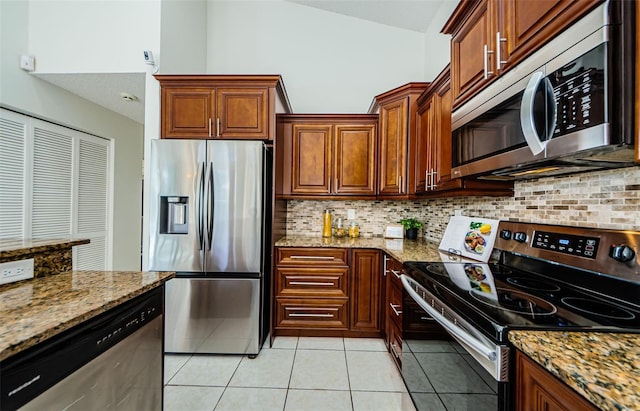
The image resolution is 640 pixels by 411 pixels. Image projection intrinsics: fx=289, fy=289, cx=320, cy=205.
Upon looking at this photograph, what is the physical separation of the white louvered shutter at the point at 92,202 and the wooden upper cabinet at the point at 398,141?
11.3 feet

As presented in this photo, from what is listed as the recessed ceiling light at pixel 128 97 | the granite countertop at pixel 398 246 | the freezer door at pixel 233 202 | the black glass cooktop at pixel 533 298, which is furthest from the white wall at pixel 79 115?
the black glass cooktop at pixel 533 298

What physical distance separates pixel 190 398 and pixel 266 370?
544mm

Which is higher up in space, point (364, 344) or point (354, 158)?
point (354, 158)

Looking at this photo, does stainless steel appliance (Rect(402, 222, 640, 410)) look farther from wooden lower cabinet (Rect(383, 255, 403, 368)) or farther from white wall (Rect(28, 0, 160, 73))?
white wall (Rect(28, 0, 160, 73))

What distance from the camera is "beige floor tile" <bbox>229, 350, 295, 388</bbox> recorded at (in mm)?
2053

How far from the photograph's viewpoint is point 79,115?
10.7ft

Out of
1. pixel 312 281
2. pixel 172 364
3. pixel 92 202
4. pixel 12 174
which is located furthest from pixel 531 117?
pixel 92 202

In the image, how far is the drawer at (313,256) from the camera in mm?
2703

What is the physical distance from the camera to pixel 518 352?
0.81 meters

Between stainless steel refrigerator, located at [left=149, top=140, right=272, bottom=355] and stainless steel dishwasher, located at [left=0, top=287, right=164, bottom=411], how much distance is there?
1.06 m

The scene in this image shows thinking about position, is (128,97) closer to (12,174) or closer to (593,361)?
(12,174)

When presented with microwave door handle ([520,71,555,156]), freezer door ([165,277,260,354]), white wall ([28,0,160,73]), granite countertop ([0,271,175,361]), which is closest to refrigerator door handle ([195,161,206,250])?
freezer door ([165,277,260,354])

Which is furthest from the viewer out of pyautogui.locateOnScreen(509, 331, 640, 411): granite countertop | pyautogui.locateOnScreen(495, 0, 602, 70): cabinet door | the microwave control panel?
pyautogui.locateOnScreen(495, 0, 602, 70): cabinet door

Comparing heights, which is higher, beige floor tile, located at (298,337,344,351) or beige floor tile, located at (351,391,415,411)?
beige floor tile, located at (298,337,344,351)
